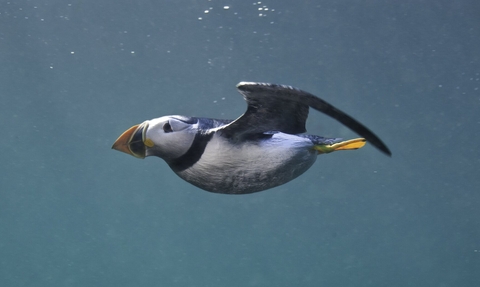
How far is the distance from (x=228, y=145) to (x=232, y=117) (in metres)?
8.54

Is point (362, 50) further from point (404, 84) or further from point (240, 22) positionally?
point (240, 22)

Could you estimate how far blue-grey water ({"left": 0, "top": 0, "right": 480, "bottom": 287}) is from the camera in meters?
7.98

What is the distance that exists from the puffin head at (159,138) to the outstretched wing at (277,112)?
18 cm

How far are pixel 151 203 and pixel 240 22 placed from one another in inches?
317

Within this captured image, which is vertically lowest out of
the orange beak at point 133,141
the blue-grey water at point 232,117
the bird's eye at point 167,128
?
the blue-grey water at point 232,117

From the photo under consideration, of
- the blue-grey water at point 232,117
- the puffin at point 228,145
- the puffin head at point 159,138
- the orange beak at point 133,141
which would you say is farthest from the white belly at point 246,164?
the blue-grey water at point 232,117

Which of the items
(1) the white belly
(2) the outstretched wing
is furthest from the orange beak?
(2) the outstretched wing

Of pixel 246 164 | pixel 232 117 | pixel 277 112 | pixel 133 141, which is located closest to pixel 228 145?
pixel 246 164

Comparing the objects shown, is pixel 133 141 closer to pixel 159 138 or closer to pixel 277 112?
pixel 159 138

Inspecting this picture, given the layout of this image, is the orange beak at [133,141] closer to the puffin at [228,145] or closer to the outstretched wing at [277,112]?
the puffin at [228,145]

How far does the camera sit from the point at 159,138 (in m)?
2.04

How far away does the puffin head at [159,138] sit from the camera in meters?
2.04

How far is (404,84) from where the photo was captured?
9.03 meters

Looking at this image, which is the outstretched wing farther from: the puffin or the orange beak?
the orange beak
